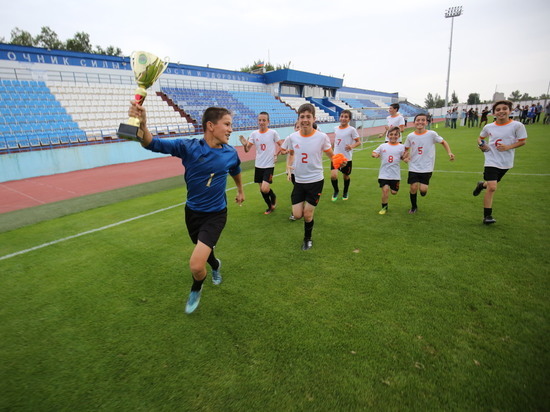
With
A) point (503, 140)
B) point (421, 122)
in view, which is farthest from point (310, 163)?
point (503, 140)

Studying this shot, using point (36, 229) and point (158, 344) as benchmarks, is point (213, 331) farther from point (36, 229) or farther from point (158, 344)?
point (36, 229)

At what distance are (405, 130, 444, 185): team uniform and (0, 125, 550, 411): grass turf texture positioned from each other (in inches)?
40.2

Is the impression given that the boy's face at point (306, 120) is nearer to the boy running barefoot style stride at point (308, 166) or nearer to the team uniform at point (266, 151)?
the boy running barefoot style stride at point (308, 166)

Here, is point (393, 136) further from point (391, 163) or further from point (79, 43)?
point (79, 43)

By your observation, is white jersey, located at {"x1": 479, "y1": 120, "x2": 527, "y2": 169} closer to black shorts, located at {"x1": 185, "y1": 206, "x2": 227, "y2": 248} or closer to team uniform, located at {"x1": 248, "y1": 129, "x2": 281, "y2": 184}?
team uniform, located at {"x1": 248, "y1": 129, "x2": 281, "y2": 184}

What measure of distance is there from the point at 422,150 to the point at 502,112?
1390 mm

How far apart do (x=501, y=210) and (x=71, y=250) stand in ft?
27.3

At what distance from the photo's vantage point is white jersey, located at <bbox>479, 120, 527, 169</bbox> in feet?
16.6

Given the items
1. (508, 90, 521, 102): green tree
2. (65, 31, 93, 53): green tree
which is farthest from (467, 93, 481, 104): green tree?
(65, 31, 93, 53): green tree

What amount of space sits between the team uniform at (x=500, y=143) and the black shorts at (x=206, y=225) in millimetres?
4984

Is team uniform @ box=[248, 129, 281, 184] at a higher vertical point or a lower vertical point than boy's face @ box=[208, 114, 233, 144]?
lower

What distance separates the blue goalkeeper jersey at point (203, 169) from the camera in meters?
3.14

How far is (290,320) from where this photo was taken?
304 cm

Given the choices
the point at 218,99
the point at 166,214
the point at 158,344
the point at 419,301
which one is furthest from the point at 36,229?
the point at 218,99
